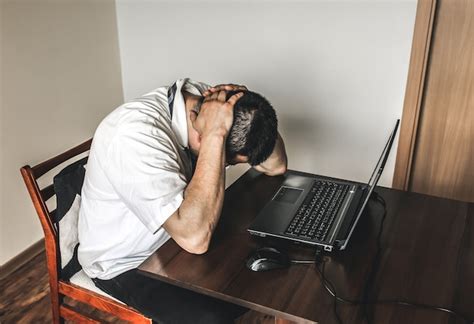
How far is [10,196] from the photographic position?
7.15ft

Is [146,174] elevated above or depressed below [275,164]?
above

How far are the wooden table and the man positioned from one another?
83 mm

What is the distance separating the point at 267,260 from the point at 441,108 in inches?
57.0

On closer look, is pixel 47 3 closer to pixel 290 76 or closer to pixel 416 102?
pixel 290 76

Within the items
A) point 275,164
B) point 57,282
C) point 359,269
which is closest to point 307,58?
point 275,164

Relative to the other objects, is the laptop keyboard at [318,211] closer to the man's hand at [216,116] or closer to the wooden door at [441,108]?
the man's hand at [216,116]

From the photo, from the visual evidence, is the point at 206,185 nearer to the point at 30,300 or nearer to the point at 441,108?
the point at 30,300

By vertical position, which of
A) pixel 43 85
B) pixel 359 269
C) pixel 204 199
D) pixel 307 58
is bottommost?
pixel 359 269

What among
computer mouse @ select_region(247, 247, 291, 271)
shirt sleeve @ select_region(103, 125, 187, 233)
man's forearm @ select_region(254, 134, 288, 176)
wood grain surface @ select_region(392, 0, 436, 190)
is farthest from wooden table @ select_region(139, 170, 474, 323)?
wood grain surface @ select_region(392, 0, 436, 190)

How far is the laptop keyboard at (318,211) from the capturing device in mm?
1241

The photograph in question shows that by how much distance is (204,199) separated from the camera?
Result: 1.22 meters

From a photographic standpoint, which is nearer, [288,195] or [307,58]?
[288,195]

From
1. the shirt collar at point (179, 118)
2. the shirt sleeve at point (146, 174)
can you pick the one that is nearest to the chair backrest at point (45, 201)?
the shirt sleeve at point (146, 174)

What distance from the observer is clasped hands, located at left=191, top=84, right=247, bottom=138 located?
1272mm
